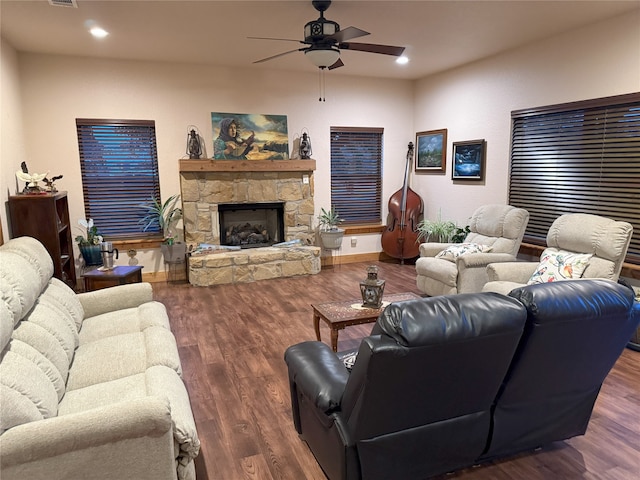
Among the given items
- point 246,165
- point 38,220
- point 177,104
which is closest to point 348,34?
point 246,165

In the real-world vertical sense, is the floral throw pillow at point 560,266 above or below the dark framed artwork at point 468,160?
below

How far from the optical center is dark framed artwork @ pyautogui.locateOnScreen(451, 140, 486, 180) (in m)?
5.50

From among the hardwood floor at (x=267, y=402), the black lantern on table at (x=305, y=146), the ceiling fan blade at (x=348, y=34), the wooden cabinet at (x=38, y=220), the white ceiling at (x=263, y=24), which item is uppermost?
the white ceiling at (x=263, y=24)

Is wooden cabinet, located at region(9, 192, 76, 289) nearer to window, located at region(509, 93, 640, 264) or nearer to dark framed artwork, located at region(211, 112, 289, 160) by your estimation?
dark framed artwork, located at region(211, 112, 289, 160)

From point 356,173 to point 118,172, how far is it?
339 centimetres

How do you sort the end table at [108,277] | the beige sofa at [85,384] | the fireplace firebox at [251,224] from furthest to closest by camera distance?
the fireplace firebox at [251,224], the end table at [108,277], the beige sofa at [85,384]

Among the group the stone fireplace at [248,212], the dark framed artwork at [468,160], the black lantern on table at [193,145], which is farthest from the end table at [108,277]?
the dark framed artwork at [468,160]

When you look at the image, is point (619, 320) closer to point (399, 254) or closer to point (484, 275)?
point (484, 275)

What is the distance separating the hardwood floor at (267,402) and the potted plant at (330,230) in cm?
146

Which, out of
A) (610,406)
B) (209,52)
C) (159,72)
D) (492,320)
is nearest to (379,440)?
(492,320)

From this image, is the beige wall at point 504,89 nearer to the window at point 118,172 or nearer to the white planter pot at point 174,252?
the white planter pot at point 174,252

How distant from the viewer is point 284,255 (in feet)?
18.8

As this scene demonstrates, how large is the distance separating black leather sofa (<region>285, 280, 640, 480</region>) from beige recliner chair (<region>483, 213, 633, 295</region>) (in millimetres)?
1624

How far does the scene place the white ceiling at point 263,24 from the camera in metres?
3.46
